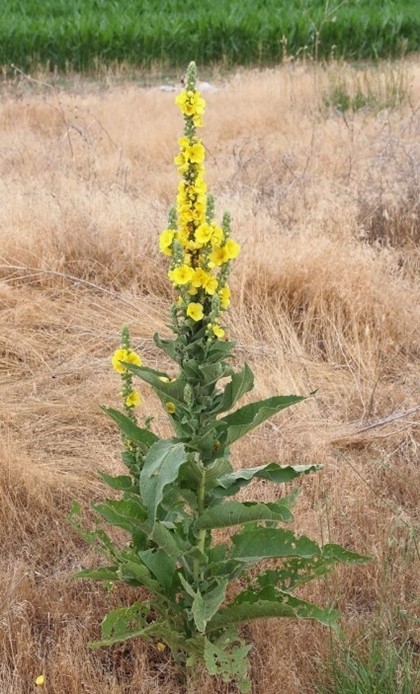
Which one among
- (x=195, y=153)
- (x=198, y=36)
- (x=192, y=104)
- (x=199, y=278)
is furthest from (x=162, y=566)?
(x=198, y=36)

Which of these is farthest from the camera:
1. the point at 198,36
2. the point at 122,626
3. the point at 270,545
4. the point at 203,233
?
the point at 198,36

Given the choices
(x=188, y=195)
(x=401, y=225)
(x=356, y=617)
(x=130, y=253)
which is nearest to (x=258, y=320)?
(x=130, y=253)

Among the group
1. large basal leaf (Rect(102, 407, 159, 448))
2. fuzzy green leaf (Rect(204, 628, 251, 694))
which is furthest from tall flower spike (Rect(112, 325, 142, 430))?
fuzzy green leaf (Rect(204, 628, 251, 694))

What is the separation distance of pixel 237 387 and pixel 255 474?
25 cm

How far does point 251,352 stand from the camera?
361cm

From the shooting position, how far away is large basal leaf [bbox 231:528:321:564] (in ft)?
5.96

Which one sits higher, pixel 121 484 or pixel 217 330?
pixel 217 330

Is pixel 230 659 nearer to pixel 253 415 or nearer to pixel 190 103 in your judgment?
pixel 253 415

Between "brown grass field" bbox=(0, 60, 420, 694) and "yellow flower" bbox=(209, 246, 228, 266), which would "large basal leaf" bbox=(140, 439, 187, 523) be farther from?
Result: "brown grass field" bbox=(0, 60, 420, 694)

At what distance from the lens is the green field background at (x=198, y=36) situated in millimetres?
13164

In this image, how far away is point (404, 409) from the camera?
10.5 feet

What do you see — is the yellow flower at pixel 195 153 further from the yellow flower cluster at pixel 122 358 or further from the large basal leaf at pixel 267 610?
the large basal leaf at pixel 267 610

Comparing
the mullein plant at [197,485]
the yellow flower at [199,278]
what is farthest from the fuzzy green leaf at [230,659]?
the yellow flower at [199,278]

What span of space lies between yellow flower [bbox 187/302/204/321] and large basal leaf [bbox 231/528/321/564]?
50 centimetres
